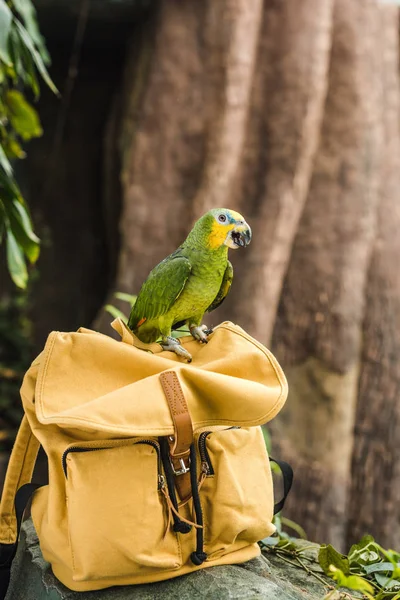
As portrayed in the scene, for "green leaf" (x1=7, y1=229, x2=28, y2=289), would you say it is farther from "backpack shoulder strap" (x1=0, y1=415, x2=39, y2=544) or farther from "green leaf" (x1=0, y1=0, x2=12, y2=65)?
"backpack shoulder strap" (x1=0, y1=415, x2=39, y2=544)

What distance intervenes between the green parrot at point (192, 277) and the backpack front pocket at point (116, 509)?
0.87 feet

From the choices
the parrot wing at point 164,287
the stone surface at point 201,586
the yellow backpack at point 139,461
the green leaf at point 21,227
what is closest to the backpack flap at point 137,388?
the yellow backpack at point 139,461

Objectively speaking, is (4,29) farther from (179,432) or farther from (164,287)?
(179,432)

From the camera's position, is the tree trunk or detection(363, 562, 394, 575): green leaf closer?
detection(363, 562, 394, 575): green leaf

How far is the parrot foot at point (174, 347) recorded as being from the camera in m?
1.25

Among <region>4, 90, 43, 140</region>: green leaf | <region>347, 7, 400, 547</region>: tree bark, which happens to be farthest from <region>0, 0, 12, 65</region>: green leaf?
<region>347, 7, 400, 547</region>: tree bark

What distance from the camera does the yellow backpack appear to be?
102 cm

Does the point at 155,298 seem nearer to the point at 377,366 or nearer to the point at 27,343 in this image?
the point at 377,366

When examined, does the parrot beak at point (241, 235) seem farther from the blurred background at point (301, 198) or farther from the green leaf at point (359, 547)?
the blurred background at point (301, 198)

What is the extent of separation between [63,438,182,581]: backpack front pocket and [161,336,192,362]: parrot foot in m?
0.23

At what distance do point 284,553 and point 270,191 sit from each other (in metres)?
1.64

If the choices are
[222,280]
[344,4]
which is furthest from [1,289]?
[222,280]

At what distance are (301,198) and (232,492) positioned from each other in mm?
1831

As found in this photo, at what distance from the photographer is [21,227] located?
166 centimetres
